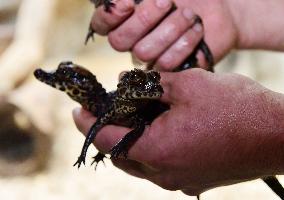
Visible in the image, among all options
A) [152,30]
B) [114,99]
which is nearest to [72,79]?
[114,99]

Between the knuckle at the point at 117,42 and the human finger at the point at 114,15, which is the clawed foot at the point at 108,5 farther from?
the knuckle at the point at 117,42

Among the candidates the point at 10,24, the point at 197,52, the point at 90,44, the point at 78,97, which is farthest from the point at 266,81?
the point at 78,97

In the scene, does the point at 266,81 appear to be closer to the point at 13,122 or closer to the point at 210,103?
the point at 13,122

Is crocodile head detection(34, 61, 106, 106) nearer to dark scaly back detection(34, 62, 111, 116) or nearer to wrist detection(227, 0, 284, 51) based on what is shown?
dark scaly back detection(34, 62, 111, 116)

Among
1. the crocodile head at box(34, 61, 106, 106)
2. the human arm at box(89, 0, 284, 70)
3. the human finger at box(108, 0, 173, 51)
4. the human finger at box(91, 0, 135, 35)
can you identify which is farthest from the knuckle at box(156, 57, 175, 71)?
the crocodile head at box(34, 61, 106, 106)

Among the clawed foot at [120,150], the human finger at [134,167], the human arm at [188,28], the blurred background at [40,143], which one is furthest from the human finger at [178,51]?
the blurred background at [40,143]

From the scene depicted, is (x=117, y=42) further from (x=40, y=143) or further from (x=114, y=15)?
(x=40, y=143)
